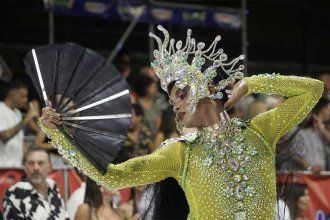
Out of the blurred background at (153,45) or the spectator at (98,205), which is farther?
the blurred background at (153,45)

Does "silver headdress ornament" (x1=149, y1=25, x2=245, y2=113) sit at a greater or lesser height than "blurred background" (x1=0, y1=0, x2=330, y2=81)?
lesser

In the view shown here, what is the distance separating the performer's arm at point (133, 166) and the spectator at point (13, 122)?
2.91 metres

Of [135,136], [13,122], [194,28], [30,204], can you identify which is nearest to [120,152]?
[135,136]

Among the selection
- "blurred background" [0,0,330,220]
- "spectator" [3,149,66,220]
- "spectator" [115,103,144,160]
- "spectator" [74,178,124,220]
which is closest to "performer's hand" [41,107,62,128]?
"blurred background" [0,0,330,220]

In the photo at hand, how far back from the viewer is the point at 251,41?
1261cm

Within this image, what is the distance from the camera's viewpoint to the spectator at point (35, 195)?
22.7 feet

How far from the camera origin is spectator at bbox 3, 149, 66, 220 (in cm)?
691

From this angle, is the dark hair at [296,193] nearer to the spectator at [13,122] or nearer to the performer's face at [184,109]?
the spectator at [13,122]

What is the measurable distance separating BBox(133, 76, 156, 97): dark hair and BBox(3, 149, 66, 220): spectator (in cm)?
222

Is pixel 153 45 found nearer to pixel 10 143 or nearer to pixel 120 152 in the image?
pixel 120 152

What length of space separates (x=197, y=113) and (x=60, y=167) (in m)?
3.17

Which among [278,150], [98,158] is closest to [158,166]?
[98,158]

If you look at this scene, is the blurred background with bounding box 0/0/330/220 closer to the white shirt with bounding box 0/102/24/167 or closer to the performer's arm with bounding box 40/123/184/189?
the white shirt with bounding box 0/102/24/167

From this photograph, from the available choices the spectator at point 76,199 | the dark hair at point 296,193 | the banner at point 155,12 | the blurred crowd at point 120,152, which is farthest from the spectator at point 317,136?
the spectator at point 76,199
